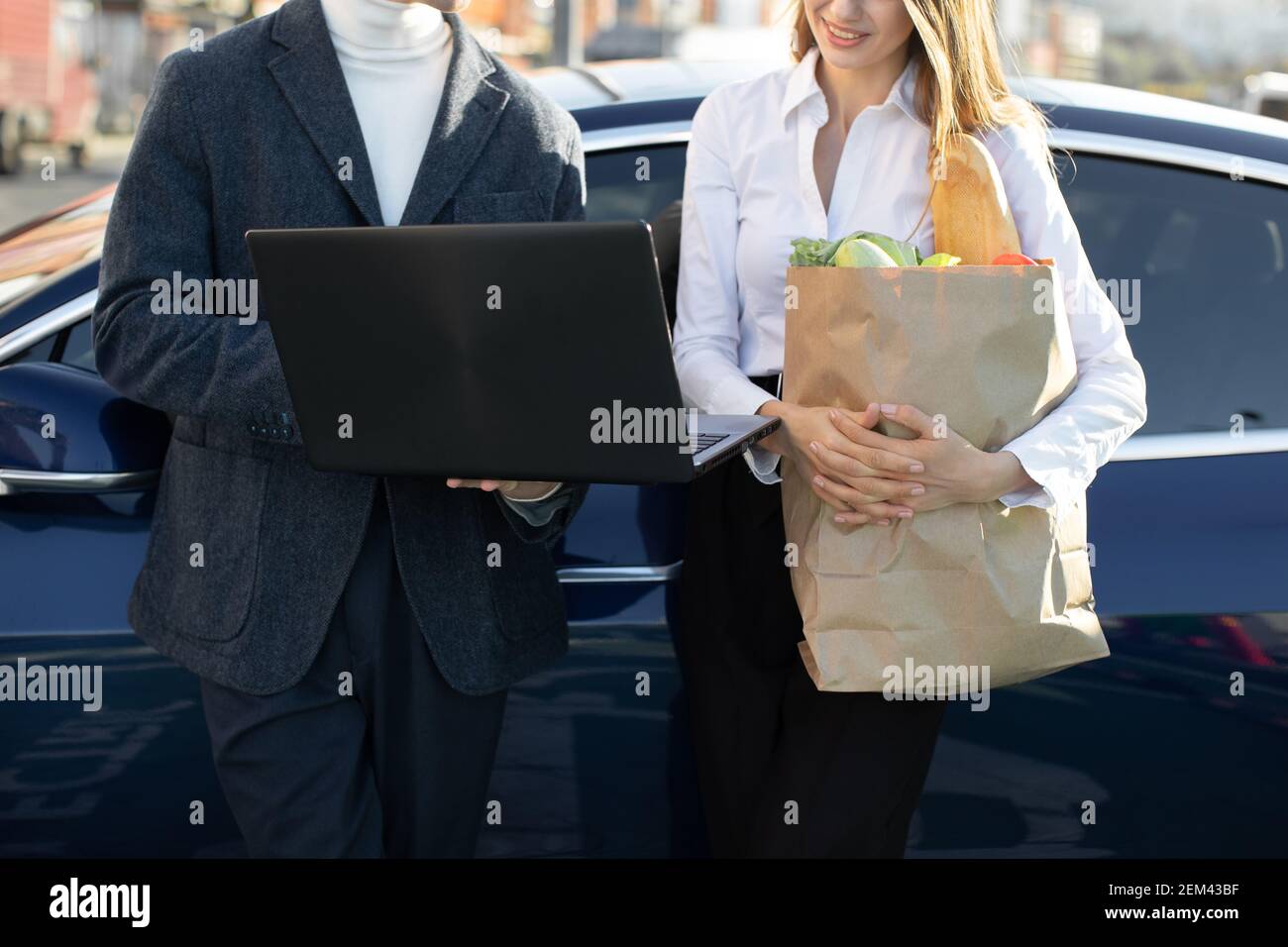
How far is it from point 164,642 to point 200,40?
79 centimetres

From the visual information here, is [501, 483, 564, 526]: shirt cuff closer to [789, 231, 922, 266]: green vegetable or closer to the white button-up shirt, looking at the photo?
the white button-up shirt

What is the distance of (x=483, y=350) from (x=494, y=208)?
0.36 metres

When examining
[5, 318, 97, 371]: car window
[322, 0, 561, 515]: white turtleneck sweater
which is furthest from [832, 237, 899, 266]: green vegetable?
[5, 318, 97, 371]: car window

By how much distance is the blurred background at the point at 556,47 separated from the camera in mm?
15523

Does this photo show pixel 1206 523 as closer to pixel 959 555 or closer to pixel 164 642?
pixel 959 555

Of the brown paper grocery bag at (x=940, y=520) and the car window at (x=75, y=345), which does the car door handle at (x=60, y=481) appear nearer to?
the car window at (x=75, y=345)

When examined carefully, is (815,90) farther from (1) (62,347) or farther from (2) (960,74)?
(1) (62,347)

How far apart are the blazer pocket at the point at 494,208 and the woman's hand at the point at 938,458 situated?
48 centimetres

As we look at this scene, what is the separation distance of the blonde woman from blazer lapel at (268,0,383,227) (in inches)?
18.6

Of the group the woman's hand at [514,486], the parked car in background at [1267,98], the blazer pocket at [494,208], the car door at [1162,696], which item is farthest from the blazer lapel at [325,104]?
the parked car in background at [1267,98]

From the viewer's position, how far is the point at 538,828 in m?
2.16

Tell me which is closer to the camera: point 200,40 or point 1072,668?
point 200,40

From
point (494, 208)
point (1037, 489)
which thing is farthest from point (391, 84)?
point (1037, 489)
